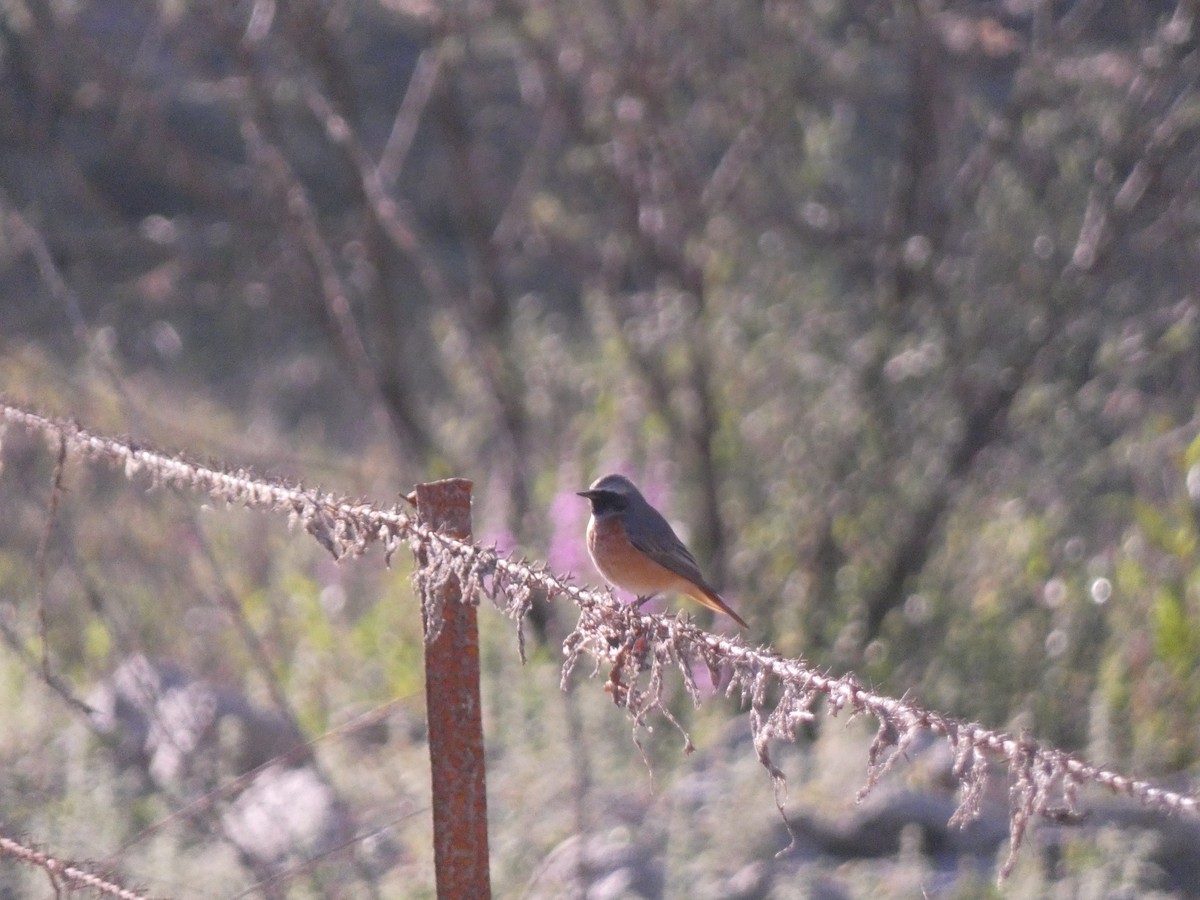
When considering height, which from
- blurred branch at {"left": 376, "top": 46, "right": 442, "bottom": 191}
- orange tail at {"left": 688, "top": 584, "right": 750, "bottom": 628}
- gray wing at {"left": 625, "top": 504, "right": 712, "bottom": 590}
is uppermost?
blurred branch at {"left": 376, "top": 46, "right": 442, "bottom": 191}

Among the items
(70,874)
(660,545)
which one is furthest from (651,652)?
(660,545)

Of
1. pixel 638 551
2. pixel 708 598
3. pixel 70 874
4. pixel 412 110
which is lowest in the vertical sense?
pixel 70 874

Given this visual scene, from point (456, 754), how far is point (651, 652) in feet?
1.14

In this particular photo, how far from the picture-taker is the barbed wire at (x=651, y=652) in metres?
1.57

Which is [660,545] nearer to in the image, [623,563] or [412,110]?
[623,563]

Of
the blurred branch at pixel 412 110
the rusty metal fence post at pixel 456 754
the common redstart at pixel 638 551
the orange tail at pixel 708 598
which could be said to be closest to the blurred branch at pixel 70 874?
the rusty metal fence post at pixel 456 754

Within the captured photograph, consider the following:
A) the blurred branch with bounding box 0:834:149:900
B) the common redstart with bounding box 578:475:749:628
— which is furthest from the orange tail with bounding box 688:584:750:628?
the blurred branch with bounding box 0:834:149:900

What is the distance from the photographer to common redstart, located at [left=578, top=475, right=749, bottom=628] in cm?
457

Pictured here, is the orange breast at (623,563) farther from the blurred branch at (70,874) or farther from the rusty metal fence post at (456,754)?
the blurred branch at (70,874)

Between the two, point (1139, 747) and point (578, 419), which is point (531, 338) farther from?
point (1139, 747)

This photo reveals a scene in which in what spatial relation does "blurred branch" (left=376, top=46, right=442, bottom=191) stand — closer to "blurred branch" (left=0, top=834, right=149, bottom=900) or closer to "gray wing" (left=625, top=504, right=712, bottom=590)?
"gray wing" (left=625, top=504, right=712, bottom=590)

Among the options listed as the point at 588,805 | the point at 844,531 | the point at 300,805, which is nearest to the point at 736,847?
the point at 588,805

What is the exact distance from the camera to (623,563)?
4625 mm

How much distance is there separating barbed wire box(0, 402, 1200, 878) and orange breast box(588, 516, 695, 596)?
2388 millimetres
